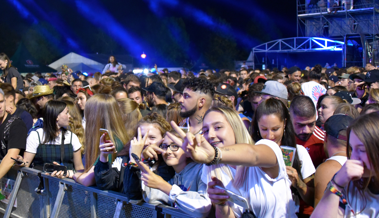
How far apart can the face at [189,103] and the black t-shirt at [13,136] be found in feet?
6.44

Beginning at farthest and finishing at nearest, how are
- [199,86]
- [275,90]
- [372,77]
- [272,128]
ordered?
1. [372,77]
2. [275,90]
3. [199,86]
4. [272,128]

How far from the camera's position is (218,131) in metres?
2.27

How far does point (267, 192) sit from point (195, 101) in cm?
222

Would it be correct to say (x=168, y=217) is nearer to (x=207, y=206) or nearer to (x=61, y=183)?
(x=207, y=206)

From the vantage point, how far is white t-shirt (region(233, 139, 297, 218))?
1917 millimetres

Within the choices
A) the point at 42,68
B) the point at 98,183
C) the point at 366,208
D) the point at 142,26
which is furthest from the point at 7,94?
the point at 142,26

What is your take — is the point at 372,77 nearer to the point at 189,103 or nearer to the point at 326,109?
the point at 326,109

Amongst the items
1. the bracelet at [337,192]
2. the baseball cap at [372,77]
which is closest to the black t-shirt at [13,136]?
the bracelet at [337,192]

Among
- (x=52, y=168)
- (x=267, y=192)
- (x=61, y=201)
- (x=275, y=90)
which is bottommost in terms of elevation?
(x=61, y=201)

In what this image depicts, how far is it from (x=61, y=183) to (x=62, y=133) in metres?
0.76

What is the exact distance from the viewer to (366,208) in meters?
1.81

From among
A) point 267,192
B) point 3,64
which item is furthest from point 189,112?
point 3,64

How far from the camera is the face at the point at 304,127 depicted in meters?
3.38

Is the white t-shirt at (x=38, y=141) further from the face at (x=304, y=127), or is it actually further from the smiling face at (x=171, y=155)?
the face at (x=304, y=127)
